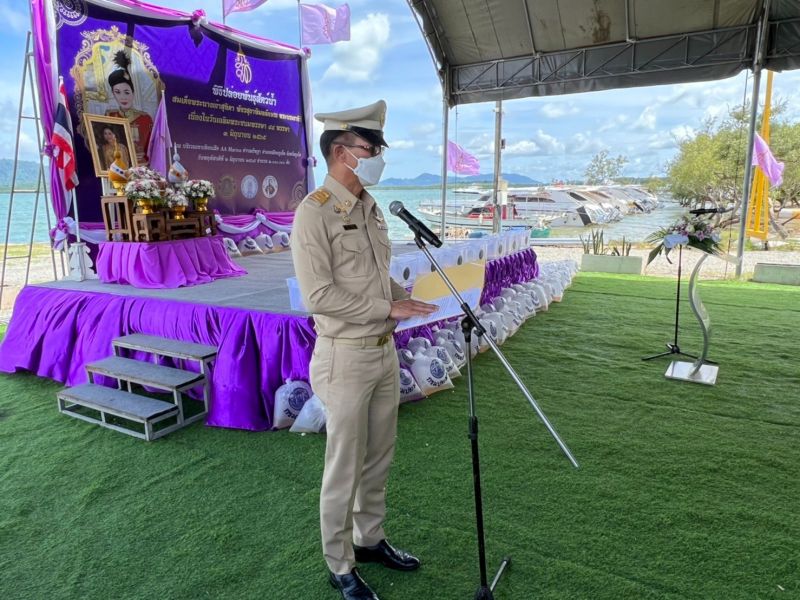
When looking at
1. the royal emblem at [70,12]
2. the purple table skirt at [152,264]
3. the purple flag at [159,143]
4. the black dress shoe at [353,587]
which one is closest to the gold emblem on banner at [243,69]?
the purple flag at [159,143]

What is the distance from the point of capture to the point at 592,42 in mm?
7449

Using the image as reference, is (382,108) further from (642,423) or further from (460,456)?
(642,423)

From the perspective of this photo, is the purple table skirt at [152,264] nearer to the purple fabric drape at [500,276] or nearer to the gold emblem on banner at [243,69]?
the purple fabric drape at [500,276]

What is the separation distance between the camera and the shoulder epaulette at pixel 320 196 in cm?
152

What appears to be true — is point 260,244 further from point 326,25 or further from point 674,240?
point 674,240

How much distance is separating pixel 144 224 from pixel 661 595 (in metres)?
4.50

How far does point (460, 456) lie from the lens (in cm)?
268

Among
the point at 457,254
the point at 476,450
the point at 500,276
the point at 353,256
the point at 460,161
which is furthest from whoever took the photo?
the point at 460,161

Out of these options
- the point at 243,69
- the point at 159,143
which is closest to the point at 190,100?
the point at 159,143

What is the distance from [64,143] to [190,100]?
2213 mm

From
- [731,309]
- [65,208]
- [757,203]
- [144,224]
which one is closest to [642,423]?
[731,309]

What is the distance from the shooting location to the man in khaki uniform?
59.1 inches

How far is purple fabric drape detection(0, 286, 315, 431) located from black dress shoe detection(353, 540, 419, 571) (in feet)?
4.41

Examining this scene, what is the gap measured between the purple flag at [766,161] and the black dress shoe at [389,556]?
776 centimetres
